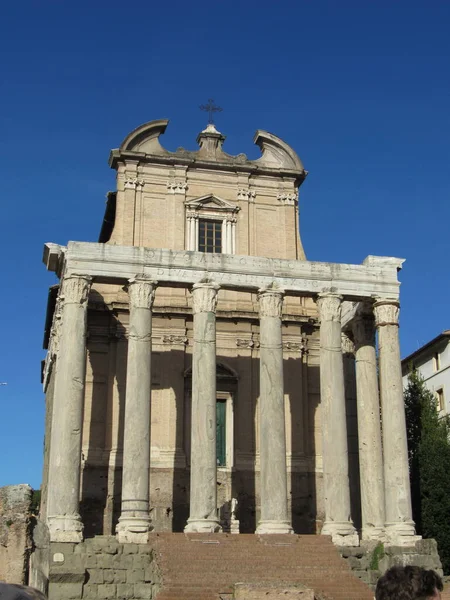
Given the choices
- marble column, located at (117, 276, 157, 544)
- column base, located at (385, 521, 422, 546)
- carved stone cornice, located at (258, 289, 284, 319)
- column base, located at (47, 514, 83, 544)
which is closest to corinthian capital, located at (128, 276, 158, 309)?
marble column, located at (117, 276, 157, 544)

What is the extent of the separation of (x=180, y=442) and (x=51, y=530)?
761 cm

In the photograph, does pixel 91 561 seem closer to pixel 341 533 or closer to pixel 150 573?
pixel 150 573

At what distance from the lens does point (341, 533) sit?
82.4ft

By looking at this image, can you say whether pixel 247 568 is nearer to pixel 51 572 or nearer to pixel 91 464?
pixel 51 572

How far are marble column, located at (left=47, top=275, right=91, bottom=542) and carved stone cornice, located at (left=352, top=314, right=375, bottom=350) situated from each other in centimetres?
999

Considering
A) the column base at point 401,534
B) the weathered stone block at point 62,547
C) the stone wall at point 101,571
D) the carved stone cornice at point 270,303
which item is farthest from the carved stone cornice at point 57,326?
the column base at point 401,534

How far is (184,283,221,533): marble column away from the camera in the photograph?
24.5 meters

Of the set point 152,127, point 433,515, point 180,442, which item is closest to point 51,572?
point 180,442

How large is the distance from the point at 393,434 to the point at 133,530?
29.3 ft

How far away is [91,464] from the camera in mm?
28781

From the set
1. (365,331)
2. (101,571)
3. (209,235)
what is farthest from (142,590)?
(209,235)

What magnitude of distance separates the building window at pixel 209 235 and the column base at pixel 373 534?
40.3 ft

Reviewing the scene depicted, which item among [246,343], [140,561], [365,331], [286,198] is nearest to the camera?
[140,561]

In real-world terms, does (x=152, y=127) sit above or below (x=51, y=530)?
above
